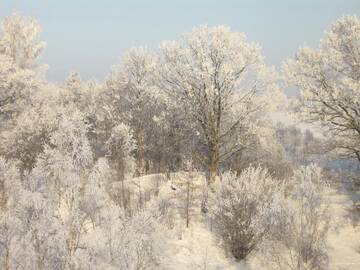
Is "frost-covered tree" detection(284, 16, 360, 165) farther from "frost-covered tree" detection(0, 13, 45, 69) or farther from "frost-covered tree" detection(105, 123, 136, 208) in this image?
"frost-covered tree" detection(0, 13, 45, 69)

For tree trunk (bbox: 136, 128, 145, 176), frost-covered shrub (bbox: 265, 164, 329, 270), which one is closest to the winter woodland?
frost-covered shrub (bbox: 265, 164, 329, 270)

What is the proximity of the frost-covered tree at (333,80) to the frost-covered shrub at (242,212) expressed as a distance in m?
5.69

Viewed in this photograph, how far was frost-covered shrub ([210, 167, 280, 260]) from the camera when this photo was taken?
19422 millimetres

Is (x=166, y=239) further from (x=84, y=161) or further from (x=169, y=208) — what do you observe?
(x=84, y=161)

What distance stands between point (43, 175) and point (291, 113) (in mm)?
13672

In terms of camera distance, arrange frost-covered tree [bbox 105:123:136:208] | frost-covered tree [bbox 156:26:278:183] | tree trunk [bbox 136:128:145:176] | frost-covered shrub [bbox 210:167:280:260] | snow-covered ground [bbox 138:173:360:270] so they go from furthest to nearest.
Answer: tree trunk [bbox 136:128:145:176], frost-covered tree [bbox 105:123:136:208], frost-covered tree [bbox 156:26:278:183], frost-covered shrub [bbox 210:167:280:260], snow-covered ground [bbox 138:173:360:270]

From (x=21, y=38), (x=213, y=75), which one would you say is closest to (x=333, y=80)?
(x=213, y=75)

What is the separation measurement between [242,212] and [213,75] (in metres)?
7.12

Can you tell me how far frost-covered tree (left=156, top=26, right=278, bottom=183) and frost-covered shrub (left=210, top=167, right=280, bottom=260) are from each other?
331 centimetres

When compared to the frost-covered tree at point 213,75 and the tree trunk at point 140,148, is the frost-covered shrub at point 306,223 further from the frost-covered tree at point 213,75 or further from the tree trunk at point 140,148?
the tree trunk at point 140,148

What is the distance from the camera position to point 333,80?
2319 cm

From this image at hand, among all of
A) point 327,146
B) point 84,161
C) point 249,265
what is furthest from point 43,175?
point 327,146

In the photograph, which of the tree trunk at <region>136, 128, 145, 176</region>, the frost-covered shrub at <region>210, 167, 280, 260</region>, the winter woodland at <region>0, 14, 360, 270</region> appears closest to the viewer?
the winter woodland at <region>0, 14, 360, 270</region>

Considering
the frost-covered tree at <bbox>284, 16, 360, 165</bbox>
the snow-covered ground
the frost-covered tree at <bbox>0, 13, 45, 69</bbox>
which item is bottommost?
the snow-covered ground
